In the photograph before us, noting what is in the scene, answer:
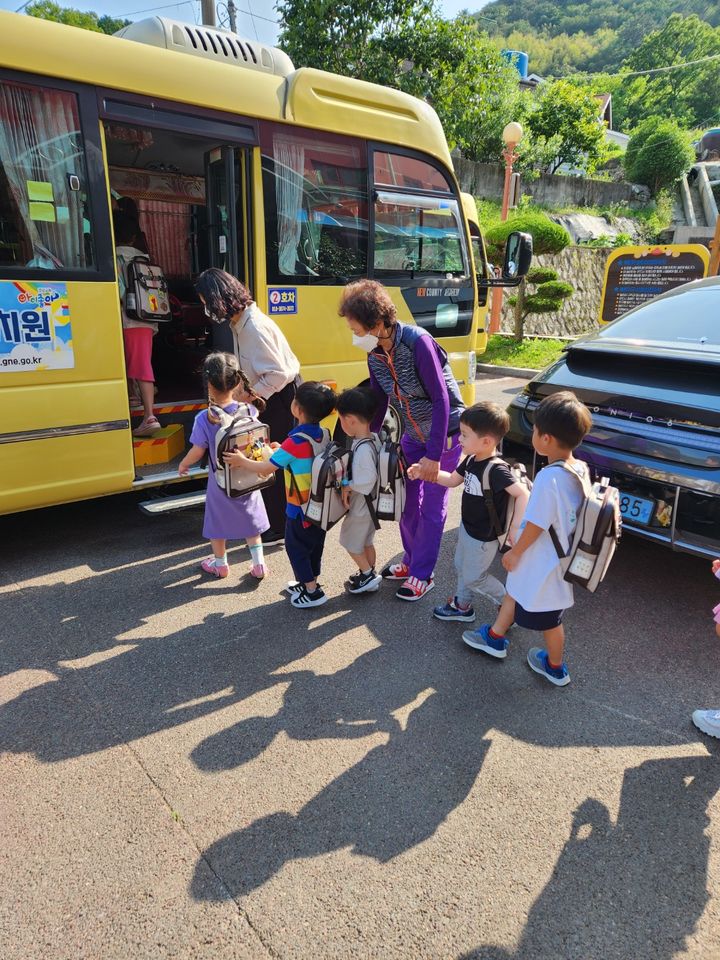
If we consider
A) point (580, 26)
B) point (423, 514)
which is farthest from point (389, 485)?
point (580, 26)

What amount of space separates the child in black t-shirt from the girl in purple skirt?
1.08 metres

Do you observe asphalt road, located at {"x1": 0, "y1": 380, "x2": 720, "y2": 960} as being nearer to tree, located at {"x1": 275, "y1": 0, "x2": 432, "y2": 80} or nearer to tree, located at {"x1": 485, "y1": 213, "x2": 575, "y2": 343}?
tree, located at {"x1": 485, "y1": 213, "x2": 575, "y2": 343}

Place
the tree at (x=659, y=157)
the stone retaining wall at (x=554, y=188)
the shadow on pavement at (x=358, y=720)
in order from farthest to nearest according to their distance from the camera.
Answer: the tree at (x=659, y=157) < the stone retaining wall at (x=554, y=188) < the shadow on pavement at (x=358, y=720)

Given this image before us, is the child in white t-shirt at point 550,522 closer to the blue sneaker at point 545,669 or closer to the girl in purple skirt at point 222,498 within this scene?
the blue sneaker at point 545,669

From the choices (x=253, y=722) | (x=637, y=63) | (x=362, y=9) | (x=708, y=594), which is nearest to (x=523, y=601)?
(x=253, y=722)

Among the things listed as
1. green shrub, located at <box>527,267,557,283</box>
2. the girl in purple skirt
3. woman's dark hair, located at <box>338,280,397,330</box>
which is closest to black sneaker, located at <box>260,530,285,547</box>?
the girl in purple skirt

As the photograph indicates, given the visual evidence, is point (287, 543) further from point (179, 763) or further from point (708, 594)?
point (708, 594)

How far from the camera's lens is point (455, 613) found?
345 cm

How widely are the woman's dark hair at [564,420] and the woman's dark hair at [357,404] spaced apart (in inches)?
37.1

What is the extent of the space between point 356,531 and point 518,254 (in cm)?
366

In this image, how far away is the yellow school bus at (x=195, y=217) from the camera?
349 cm

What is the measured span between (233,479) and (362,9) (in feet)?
57.1

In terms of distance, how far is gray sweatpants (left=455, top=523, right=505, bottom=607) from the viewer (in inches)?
126

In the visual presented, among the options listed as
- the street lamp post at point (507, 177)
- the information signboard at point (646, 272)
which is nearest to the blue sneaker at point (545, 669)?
the information signboard at point (646, 272)
